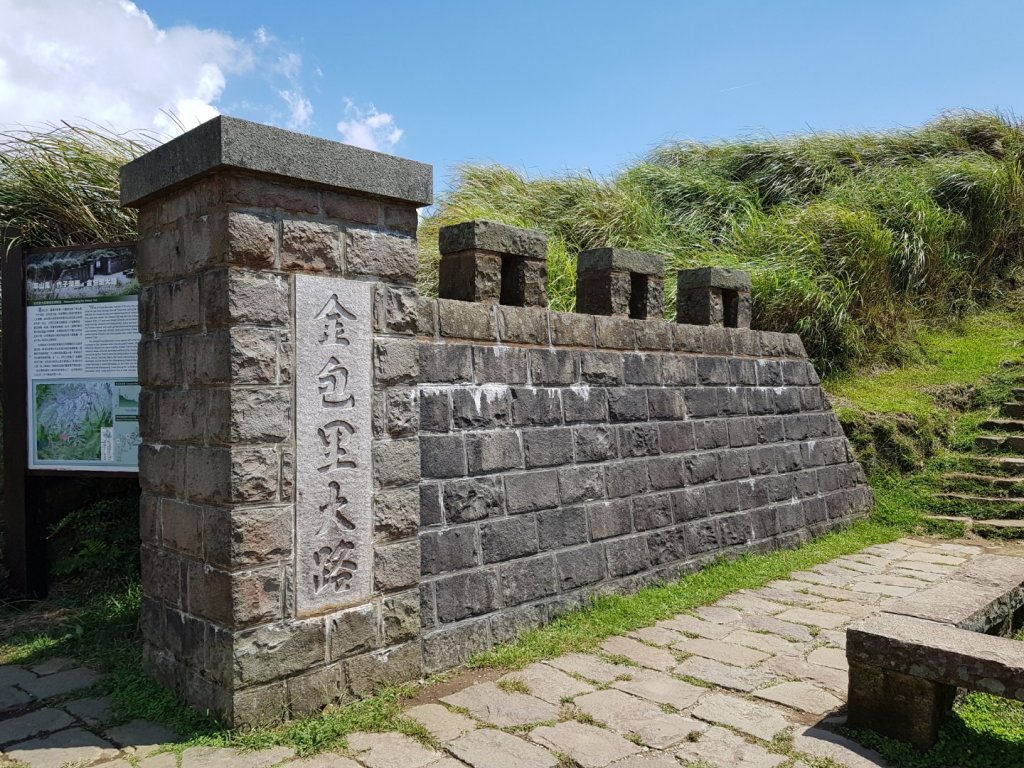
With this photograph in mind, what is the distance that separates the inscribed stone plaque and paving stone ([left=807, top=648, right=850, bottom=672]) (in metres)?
2.29

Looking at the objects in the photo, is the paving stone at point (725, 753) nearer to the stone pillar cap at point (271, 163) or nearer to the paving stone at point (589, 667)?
the paving stone at point (589, 667)

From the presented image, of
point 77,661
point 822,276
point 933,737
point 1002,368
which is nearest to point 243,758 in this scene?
→ point 77,661

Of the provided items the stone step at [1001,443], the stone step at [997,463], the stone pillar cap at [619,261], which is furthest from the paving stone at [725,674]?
the stone step at [1001,443]

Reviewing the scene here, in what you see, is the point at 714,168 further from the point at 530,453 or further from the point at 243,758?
the point at 243,758

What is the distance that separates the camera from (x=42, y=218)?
5.48 meters

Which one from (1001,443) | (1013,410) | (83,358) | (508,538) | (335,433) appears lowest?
(508,538)

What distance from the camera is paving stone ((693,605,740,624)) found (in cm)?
484

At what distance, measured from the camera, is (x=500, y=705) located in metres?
3.53

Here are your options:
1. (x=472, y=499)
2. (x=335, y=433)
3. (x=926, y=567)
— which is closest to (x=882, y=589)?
(x=926, y=567)

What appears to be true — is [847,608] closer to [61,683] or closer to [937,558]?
[937,558]

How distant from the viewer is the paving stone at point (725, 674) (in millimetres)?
3824

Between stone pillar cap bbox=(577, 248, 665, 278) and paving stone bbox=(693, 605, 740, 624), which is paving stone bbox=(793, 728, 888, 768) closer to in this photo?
paving stone bbox=(693, 605, 740, 624)

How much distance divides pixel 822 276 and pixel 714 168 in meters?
4.38

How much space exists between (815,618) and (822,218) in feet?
26.4
